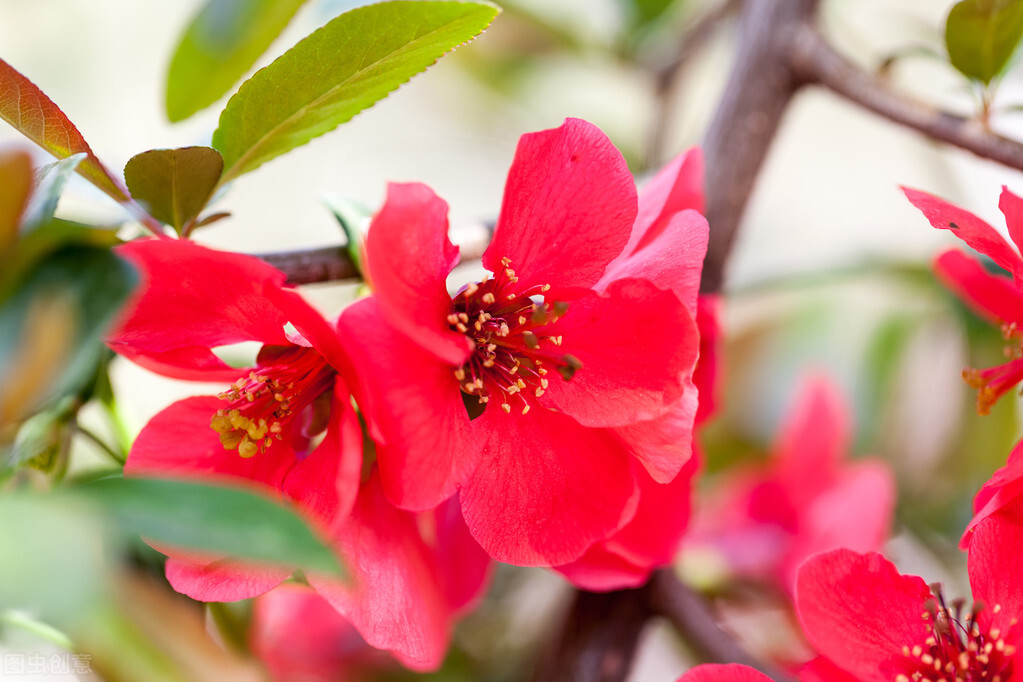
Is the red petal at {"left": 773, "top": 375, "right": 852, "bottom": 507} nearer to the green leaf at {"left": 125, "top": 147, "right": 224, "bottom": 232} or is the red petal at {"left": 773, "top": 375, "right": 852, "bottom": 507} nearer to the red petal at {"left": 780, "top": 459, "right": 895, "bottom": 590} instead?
the red petal at {"left": 780, "top": 459, "right": 895, "bottom": 590}

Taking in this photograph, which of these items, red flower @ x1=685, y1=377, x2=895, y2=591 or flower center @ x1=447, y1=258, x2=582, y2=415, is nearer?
flower center @ x1=447, y1=258, x2=582, y2=415

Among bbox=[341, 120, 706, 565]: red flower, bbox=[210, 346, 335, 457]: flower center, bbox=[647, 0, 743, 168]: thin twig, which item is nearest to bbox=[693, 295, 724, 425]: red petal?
bbox=[341, 120, 706, 565]: red flower

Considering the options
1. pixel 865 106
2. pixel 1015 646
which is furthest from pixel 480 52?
pixel 1015 646

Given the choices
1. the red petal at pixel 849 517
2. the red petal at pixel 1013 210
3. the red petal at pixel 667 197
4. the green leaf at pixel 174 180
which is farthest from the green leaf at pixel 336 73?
the red petal at pixel 849 517

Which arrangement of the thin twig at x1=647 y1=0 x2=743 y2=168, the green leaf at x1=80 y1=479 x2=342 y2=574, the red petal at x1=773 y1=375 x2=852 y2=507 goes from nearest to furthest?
the green leaf at x1=80 y1=479 x2=342 y2=574 → the red petal at x1=773 y1=375 x2=852 y2=507 → the thin twig at x1=647 y1=0 x2=743 y2=168

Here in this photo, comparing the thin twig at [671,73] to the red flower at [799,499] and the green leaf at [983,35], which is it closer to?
the red flower at [799,499]

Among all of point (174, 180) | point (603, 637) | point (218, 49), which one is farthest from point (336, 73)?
point (603, 637)

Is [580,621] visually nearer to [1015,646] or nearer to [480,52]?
[1015,646]

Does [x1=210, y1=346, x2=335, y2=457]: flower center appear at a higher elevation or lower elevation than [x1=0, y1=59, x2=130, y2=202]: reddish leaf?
lower
